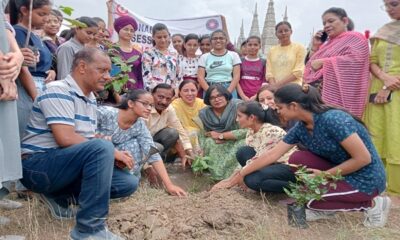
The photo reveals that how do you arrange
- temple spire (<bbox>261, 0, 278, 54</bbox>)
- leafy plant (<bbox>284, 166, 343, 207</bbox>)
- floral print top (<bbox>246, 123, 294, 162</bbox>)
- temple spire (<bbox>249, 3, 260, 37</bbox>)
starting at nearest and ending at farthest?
leafy plant (<bbox>284, 166, 343, 207</bbox>)
floral print top (<bbox>246, 123, 294, 162</bbox>)
temple spire (<bbox>261, 0, 278, 54</bbox>)
temple spire (<bbox>249, 3, 260, 37</bbox>)

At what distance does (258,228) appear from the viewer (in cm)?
260

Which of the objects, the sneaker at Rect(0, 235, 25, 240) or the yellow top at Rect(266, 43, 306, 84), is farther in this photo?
the yellow top at Rect(266, 43, 306, 84)

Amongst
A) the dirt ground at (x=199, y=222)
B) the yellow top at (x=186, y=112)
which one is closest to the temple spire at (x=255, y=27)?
the yellow top at (x=186, y=112)

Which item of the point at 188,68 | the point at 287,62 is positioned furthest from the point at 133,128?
the point at 287,62

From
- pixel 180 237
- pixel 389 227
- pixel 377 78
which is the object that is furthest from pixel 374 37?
pixel 180 237

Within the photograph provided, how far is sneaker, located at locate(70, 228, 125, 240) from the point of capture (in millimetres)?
2305

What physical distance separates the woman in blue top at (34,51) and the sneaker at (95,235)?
731mm

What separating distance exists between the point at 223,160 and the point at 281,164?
0.90 metres

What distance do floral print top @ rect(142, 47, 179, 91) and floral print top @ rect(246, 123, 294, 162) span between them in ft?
5.00

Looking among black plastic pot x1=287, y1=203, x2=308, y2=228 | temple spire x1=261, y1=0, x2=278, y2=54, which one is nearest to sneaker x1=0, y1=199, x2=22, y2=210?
black plastic pot x1=287, y1=203, x2=308, y2=228

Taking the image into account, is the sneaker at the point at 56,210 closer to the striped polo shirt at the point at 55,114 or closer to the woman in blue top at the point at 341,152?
the striped polo shirt at the point at 55,114

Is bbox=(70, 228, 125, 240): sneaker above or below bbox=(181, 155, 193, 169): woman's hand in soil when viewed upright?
above

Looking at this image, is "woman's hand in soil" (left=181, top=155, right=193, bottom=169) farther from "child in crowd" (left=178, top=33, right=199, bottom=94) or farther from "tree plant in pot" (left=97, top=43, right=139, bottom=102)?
"child in crowd" (left=178, top=33, right=199, bottom=94)

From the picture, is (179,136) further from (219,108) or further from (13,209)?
(13,209)
